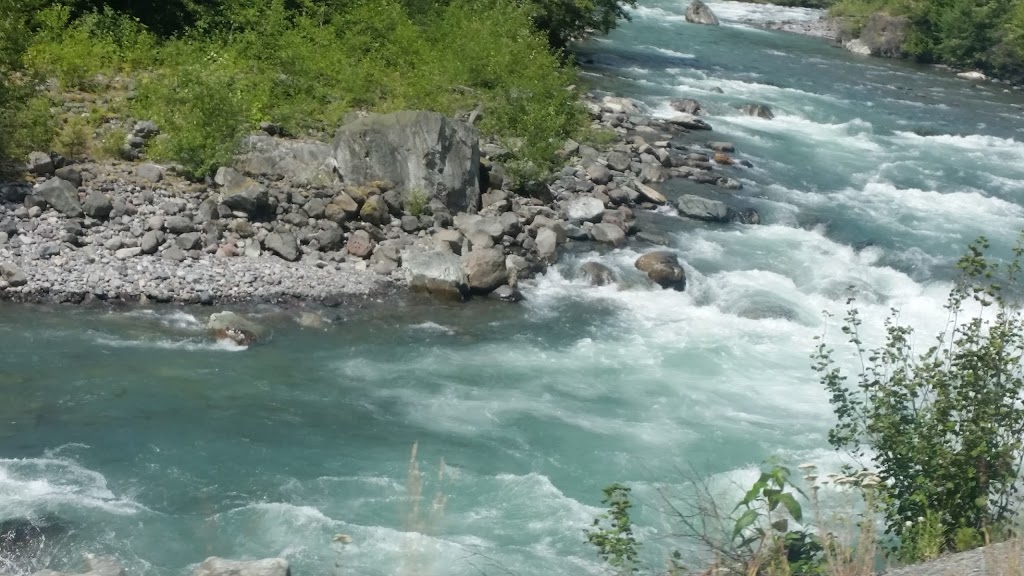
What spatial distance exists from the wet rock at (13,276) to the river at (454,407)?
0.57 metres

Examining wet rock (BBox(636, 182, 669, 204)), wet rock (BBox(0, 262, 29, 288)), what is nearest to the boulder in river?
wet rock (BBox(0, 262, 29, 288))

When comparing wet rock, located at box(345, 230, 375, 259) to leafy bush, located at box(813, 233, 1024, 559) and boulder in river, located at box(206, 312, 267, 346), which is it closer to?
boulder in river, located at box(206, 312, 267, 346)

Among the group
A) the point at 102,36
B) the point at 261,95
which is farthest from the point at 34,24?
the point at 261,95

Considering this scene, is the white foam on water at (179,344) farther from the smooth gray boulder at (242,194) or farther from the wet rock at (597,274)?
the wet rock at (597,274)

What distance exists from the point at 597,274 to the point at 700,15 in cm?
3140

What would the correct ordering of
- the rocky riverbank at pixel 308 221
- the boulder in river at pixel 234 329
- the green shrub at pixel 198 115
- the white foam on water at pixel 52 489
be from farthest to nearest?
the green shrub at pixel 198 115 → the rocky riverbank at pixel 308 221 → the boulder in river at pixel 234 329 → the white foam on water at pixel 52 489

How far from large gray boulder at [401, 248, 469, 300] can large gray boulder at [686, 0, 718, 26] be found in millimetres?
32126

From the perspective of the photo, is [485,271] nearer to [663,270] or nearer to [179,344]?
[663,270]

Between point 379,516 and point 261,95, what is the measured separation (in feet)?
37.0

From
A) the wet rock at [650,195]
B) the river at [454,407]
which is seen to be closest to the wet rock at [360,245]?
the river at [454,407]

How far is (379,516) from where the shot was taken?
9320 mm

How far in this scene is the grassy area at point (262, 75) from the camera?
53.0 ft

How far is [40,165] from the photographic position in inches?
586

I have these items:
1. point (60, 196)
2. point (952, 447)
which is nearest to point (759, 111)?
point (60, 196)
